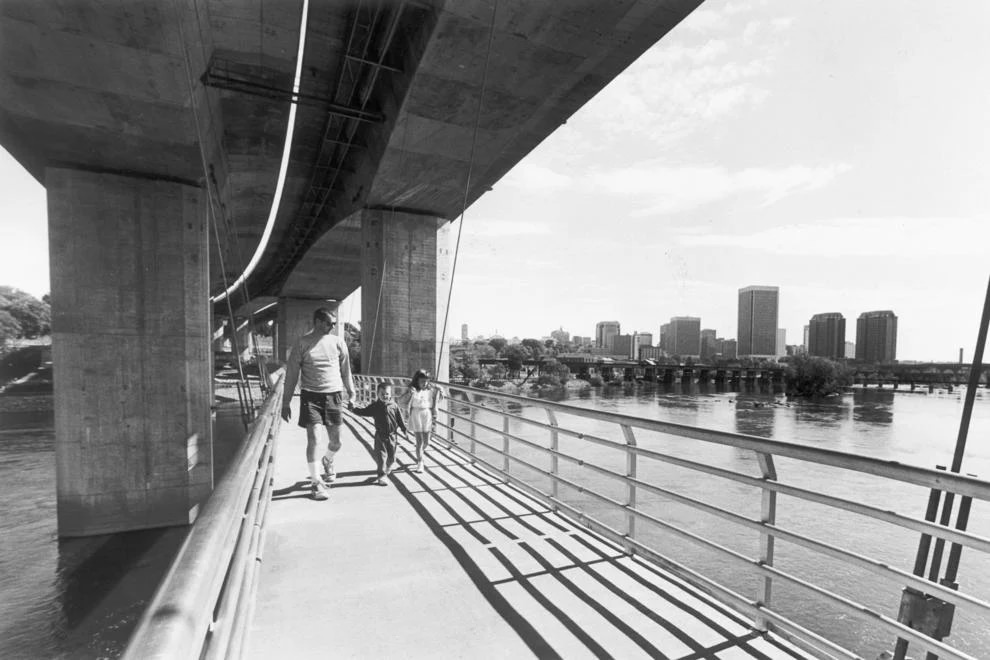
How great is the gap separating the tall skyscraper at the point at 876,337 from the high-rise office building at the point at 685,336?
50.1m

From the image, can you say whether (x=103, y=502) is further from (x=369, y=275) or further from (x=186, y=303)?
(x=369, y=275)

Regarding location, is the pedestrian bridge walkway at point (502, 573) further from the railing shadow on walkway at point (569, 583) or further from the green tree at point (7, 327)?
the green tree at point (7, 327)

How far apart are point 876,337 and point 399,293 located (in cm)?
13377

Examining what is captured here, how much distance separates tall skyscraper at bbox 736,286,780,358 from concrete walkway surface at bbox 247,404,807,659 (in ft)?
533

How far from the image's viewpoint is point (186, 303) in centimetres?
1291

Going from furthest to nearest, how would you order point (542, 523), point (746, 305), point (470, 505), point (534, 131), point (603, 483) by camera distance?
point (746, 305) → point (603, 483) → point (534, 131) → point (470, 505) → point (542, 523)

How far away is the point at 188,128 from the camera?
10.6 metres

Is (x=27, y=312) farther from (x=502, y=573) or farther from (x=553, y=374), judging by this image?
(x=502, y=573)

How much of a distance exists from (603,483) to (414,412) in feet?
89.2

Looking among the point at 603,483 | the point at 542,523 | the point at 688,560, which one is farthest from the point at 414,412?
the point at 603,483

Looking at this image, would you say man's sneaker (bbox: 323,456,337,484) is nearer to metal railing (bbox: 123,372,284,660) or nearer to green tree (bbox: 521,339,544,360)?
metal railing (bbox: 123,372,284,660)

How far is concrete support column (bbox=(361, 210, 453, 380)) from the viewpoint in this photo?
57.2 feet

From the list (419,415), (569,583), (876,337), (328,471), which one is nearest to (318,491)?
(328,471)

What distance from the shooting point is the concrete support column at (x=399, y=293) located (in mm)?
17438
